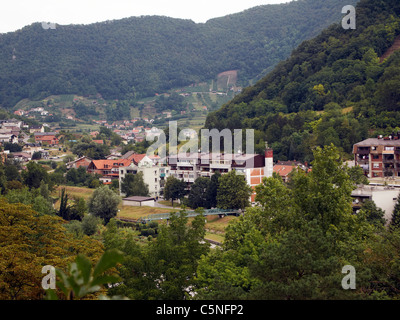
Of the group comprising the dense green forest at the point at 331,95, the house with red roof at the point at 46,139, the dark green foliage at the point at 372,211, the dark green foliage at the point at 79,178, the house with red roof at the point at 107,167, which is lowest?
the dark green foliage at the point at 372,211

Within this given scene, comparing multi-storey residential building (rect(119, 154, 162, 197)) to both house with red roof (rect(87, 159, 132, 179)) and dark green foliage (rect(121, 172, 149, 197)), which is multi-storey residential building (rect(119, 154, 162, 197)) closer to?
dark green foliage (rect(121, 172, 149, 197))

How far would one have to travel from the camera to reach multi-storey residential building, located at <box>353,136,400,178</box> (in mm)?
42438

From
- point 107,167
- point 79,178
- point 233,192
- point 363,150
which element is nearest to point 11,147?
point 107,167

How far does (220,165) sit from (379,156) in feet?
48.3

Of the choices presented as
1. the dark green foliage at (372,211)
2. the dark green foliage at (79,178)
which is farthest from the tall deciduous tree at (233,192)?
the dark green foliage at (79,178)

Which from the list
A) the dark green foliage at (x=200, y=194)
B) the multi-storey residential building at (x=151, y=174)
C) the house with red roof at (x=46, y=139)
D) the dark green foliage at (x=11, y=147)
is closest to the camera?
the dark green foliage at (x=200, y=194)

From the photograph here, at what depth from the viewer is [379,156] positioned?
43500 millimetres

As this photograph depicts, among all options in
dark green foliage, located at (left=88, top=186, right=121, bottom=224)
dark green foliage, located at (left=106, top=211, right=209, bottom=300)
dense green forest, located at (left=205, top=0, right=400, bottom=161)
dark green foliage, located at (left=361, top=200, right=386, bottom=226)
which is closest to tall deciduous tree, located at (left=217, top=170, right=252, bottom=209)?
dark green foliage, located at (left=88, top=186, right=121, bottom=224)

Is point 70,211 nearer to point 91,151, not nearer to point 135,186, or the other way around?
point 135,186

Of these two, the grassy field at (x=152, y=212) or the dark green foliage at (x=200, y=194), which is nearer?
the grassy field at (x=152, y=212)

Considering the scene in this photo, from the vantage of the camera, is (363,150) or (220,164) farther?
(220,164)

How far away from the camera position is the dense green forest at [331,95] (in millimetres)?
53656

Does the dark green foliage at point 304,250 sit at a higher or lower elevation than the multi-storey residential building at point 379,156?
lower

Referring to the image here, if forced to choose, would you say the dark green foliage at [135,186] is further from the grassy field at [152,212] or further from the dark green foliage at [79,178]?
the dark green foliage at [79,178]
